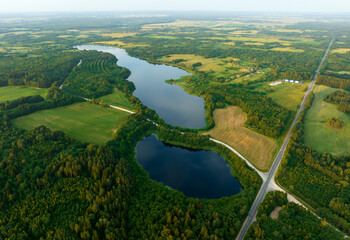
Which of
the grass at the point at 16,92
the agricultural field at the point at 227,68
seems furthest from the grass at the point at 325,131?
the grass at the point at 16,92

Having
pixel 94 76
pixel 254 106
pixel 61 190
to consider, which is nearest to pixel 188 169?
pixel 61 190

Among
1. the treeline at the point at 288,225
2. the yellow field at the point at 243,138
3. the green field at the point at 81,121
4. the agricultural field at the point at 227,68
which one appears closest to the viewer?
the treeline at the point at 288,225

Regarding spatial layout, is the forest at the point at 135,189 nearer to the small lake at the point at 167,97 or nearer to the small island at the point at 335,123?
the small lake at the point at 167,97

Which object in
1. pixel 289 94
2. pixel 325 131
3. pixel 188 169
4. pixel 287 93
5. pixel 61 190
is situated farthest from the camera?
pixel 287 93

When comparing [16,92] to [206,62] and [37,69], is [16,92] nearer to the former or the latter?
[37,69]

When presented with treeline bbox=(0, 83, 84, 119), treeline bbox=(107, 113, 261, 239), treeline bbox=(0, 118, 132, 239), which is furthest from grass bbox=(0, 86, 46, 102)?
treeline bbox=(107, 113, 261, 239)

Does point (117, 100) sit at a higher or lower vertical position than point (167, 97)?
higher
